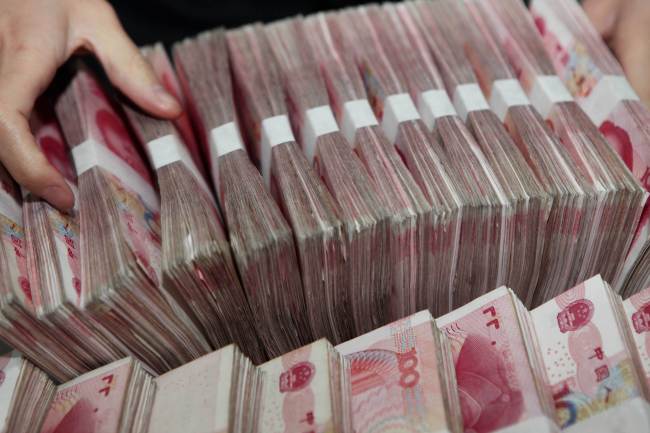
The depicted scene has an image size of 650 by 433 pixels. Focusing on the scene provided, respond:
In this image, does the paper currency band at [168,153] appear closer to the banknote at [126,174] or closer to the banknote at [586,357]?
the banknote at [126,174]

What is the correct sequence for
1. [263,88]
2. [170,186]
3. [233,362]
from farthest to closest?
[263,88]
[170,186]
[233,362]

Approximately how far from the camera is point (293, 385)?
79cm

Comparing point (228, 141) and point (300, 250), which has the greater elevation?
point (228, 141)

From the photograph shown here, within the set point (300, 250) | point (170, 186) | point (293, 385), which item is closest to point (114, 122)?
point (170, 186)

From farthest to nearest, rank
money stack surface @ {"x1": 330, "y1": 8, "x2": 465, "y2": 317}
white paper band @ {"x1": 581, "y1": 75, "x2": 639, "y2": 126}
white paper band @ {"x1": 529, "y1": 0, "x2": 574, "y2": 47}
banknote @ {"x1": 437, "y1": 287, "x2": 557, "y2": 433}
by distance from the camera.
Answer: white paper band @ {"x1": 529, "y1": 0, "x2": 574, "y2": 47} → white paper band @ {"x1": 581, "y1": 75, "x2": 639, "y2": 126} → money stack surface @ {"x1": 330, "y1": 8, "x2": 465, "y2": 317} → banknote @ {"x1": 437, "y1": 287, "x2": 557, "y2": 433}

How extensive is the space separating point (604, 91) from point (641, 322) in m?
0.42

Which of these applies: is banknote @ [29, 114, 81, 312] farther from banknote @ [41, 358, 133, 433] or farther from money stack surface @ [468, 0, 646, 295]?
money stack surface @ [468, 0, 646, 295]

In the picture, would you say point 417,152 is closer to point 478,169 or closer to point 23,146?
point 478,169

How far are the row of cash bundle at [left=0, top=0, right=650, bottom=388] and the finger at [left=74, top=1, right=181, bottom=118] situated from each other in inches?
1.3

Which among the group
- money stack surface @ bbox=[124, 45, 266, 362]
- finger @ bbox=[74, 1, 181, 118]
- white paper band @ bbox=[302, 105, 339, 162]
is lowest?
money stack surface @ bbox=[124, 45, 266, 362]

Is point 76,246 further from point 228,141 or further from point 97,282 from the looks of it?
point 228,141

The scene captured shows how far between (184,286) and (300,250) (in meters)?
0.18

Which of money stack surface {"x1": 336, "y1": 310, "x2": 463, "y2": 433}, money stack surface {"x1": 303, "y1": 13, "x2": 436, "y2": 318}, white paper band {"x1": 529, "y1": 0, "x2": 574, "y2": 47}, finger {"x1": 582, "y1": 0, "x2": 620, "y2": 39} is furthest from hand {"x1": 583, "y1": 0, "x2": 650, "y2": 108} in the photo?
money stack surface {"x1": 336, "y1": 310, "x2": 463, "y2": 433}

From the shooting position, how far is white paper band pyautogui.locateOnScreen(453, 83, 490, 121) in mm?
965
